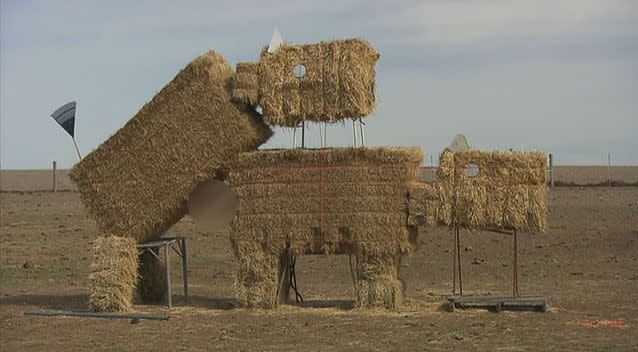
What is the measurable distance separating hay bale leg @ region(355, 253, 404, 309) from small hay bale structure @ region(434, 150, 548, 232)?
122 cm

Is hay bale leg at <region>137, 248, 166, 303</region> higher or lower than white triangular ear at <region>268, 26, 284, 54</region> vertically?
lower

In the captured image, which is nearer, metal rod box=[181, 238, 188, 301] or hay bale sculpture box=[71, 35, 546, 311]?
hay bale sculpture box=[71, 35, 546, 311]

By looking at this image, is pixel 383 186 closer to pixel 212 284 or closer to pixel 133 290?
pixel 133 290

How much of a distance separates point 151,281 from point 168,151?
126 inches

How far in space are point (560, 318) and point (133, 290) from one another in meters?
7.63

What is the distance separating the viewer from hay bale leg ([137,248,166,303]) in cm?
2203

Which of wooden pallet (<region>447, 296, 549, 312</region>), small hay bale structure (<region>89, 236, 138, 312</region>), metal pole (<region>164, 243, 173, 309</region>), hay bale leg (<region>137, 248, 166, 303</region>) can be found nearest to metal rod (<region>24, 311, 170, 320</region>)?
small hay bale structure (<region>89, 236, 138, 312</region>)

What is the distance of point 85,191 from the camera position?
2059cm

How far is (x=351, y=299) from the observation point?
869 inches

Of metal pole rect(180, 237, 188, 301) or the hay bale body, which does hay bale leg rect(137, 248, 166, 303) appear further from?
the hay bale body

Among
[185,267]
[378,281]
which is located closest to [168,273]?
[185,267]

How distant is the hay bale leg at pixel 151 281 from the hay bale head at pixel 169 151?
5.32 feet

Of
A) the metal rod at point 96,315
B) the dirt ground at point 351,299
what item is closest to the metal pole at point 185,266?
the dirt ground at point 351,299

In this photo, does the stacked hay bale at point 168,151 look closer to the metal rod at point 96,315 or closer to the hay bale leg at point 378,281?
the metal rod at point 96,315
